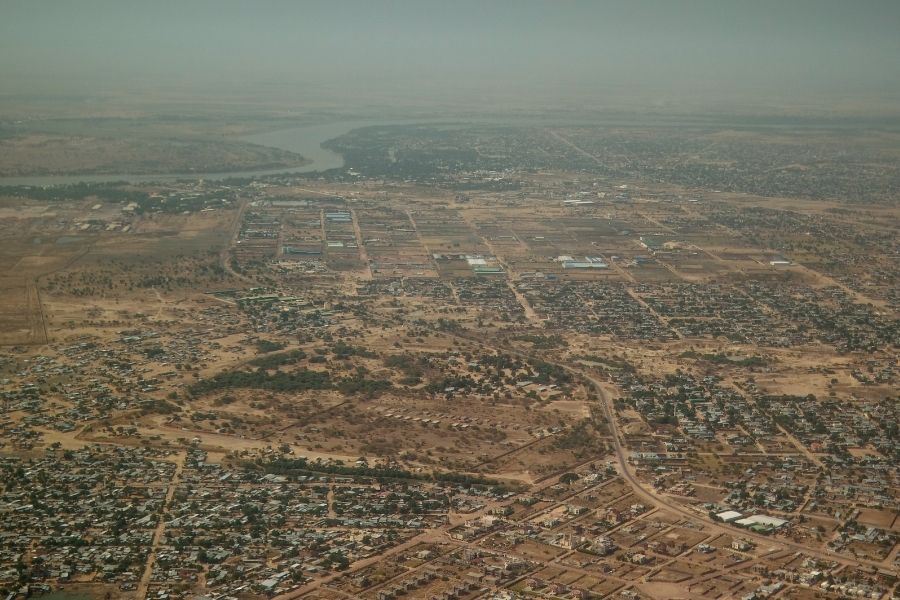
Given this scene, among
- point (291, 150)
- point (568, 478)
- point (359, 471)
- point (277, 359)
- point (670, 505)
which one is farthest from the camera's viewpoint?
point (291, 150)

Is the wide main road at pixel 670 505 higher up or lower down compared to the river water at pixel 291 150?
lower down

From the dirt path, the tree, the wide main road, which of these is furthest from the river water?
the tree

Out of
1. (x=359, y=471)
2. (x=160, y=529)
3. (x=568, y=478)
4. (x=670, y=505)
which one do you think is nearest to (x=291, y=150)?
(x=359, y=471)

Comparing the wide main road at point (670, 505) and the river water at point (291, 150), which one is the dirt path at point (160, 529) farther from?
the river water at point (291, 150)

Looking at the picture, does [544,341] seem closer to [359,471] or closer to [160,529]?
[359,471]

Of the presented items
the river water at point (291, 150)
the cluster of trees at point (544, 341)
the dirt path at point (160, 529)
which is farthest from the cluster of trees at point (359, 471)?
the river water at point (291, 150)

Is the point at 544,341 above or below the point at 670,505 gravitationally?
above

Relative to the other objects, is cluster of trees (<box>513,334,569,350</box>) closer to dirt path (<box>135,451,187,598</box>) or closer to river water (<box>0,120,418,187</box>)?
dirt path (<box>135,451,187,598</box>)

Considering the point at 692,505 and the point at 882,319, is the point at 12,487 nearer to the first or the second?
the point at 692,505

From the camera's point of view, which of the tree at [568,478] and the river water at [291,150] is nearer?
the tree at [568,478]
